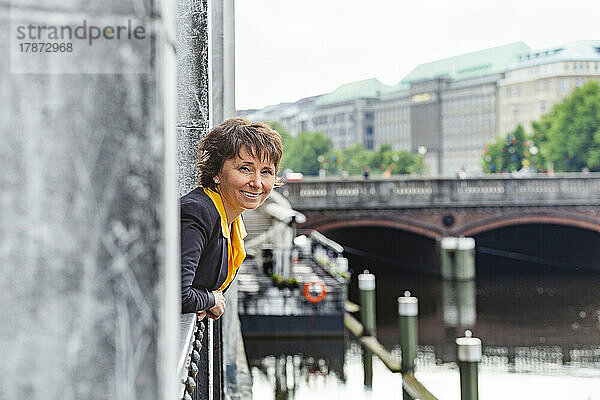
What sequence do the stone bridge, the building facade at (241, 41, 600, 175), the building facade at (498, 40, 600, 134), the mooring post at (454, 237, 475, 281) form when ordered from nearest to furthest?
the mooring post at (454, 237, 475, 281), the stone bridge, the building facade at (498, 40, 600, 134), the building facade at (241, 41, 600, 175)

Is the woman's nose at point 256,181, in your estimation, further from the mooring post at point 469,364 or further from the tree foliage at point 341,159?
the tree foliage at point 341,159

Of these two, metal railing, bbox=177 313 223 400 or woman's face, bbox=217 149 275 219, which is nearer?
metal railing, bbox=177 313 223 400

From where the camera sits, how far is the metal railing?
1.59 meters

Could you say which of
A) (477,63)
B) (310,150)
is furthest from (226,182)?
(477,63)

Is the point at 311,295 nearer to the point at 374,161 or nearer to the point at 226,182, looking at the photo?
the point at 226,182

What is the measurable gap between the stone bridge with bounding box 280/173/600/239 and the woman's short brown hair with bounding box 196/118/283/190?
73.1ft

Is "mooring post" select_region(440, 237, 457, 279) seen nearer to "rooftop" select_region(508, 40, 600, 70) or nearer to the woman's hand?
the woman's hand

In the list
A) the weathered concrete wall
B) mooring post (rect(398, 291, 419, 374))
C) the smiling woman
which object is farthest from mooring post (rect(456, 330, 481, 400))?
the weathered concrete wall

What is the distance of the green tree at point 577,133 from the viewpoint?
44094mm

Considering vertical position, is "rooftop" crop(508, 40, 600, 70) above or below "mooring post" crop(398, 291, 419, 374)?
above

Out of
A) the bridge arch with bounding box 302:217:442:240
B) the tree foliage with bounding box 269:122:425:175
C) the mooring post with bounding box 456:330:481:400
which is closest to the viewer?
the mooring post with bounding box 456:330:481:400

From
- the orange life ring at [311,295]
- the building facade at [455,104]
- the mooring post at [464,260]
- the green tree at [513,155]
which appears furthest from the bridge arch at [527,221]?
the building facade at [455,104]

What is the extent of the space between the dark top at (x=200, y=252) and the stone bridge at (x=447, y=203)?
22299mm

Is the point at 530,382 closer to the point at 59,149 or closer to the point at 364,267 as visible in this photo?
the point at 59,149
